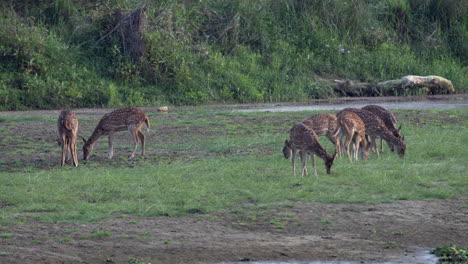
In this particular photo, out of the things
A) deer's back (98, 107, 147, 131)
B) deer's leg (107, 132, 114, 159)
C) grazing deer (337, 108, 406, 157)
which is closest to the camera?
grazing deer (337, 108, 406, 157)

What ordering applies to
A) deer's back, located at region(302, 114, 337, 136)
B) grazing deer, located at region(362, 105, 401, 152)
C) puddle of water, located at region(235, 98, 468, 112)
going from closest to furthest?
deer's back, located at region(302, 114, 337, 136)
grazing deer, located at region(362, 105, 401, 152)
puddle of water, located at region(235, 98, 468, 112)

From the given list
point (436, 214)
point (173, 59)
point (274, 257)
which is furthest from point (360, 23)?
point (274, 257)

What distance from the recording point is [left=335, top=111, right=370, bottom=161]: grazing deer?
13289 mm

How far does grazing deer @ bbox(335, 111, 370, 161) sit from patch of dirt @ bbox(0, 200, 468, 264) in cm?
369

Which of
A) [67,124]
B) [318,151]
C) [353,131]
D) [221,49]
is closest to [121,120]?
[67,124]

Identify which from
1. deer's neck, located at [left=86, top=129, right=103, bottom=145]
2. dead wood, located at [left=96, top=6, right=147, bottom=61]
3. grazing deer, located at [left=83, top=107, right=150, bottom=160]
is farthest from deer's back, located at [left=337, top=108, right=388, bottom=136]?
dead wood, located at [left=96, top=6, right=147, bottom=61]

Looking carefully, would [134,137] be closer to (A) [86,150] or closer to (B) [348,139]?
(A) [86,150]

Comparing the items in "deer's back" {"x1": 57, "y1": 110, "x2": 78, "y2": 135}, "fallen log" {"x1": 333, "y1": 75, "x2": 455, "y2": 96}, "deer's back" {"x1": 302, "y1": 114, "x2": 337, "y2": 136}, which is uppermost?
"fallen log" {"x1": 333, "y1": 75, "x2": 455, "y2": 96}

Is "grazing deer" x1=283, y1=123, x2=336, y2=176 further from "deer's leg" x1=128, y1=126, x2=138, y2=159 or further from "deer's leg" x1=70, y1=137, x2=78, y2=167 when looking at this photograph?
"deer's leg" x1=70, y1=137, x2=78, y2=167

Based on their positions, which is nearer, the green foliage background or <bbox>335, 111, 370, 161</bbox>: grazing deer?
<bbox>335, 111, 370, 161</bbox>: grazing deer

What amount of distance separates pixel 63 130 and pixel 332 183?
4.77m

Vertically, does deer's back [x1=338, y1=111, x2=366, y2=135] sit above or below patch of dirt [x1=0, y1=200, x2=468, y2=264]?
above

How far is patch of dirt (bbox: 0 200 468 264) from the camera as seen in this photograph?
795cm

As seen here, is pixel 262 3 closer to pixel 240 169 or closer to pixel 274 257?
pixel 240 169
